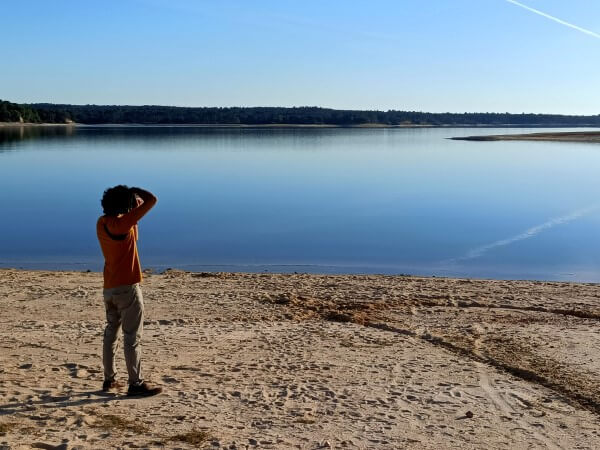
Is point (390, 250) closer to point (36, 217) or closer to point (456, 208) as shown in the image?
point (456, 208)

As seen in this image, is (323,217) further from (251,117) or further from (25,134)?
(251,117)

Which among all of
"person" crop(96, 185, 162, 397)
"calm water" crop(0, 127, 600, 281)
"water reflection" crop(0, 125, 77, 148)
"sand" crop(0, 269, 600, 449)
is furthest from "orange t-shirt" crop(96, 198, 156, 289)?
"water reflection" crop(0, 125, 77, 148)

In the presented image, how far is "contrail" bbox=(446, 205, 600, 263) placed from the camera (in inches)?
663

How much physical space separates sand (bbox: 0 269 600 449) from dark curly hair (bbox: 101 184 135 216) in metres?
1.48

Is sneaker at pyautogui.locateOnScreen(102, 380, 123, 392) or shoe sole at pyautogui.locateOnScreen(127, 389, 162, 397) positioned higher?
sneaker at pyautogui.locateOnScreen(102, 380, 123, 392)

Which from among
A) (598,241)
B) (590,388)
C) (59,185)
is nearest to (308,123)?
(59,185)

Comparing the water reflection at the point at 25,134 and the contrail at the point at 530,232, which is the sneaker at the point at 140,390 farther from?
the water reflection at the point at 25,134

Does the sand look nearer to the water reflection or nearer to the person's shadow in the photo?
the person's shadow

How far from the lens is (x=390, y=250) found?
1709 cm

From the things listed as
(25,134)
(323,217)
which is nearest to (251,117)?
(25,134)

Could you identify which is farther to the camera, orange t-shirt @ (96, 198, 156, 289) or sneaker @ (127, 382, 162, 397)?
sneaker @ (127, 382, 162, 397)

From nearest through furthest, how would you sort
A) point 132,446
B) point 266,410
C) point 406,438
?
point 132,446 → point 406,438 → point 266,410

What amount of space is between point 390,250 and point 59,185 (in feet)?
60.4

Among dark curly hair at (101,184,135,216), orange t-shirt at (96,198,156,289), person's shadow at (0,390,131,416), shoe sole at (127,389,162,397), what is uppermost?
dark curly hair at (101,184,135,216)
